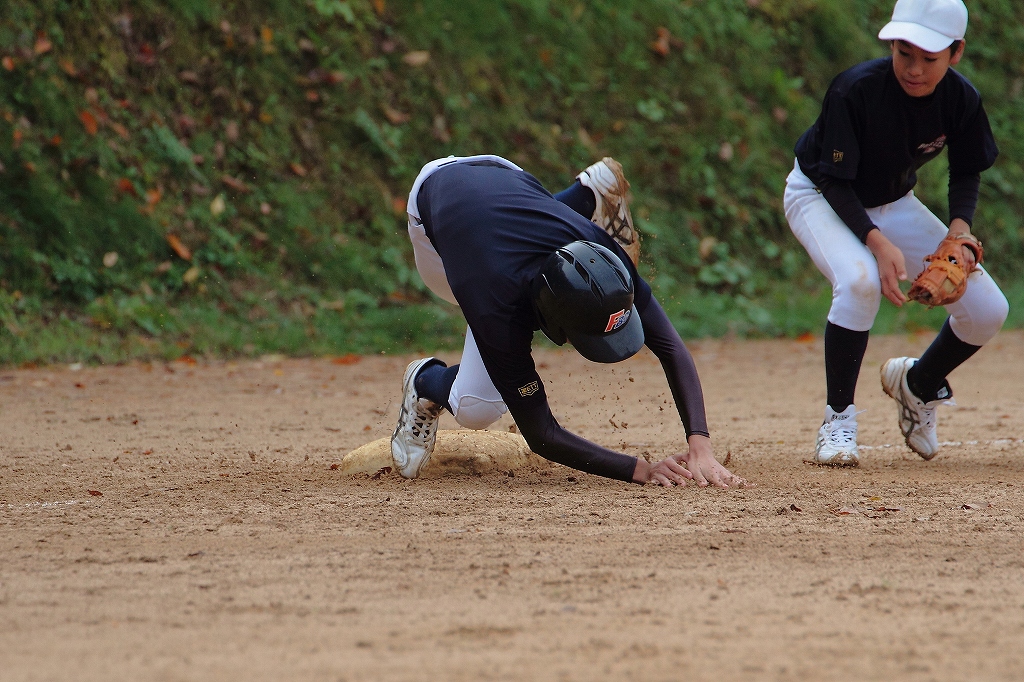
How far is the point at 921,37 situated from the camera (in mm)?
4445

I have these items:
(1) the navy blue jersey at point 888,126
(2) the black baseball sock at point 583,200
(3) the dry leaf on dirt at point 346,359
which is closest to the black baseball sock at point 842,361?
(1) the navy blue jersey at point 888,126

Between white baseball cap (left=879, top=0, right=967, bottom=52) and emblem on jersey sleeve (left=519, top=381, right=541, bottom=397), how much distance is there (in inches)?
78.5

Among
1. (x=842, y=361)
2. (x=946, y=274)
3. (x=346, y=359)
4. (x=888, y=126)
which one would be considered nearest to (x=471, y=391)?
(x=842, y=361)

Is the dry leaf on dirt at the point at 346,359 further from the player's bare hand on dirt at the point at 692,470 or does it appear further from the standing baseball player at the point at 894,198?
the player's bare hand on dirt at the point at 692,470

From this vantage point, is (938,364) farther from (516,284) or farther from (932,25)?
(516,284)

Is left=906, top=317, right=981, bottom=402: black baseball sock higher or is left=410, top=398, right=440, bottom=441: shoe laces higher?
left=906, top=317, right=981, bottom=402: black baseball sock

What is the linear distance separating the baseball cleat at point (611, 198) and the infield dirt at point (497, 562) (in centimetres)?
106

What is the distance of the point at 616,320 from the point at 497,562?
90cm

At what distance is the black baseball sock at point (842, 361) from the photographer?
4828 millimetres

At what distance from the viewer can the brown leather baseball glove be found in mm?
4453

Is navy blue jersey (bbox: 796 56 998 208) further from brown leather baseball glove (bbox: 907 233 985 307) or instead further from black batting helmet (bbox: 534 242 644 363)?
black batting helmet (bbox: 534 242 644 363)

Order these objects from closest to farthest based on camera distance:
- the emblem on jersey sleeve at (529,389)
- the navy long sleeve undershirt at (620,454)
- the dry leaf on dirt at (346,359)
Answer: the emblem on jersey sleeve at (529,389)
the navy long sleeve undershirt at (620,454)
the dry leaf on dirt at (346,359)

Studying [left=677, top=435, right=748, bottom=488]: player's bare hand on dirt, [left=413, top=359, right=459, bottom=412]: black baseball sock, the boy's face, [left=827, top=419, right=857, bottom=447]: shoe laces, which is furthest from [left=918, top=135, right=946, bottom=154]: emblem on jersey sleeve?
[left=413, top=359, right=459, bottom=412]: black baseball sock

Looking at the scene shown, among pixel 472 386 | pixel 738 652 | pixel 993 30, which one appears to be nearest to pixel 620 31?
pixel 993 30
